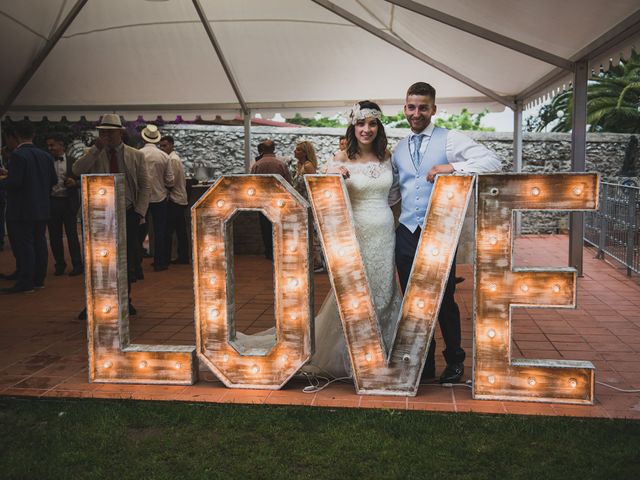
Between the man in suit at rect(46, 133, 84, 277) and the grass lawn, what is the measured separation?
16.9 ft

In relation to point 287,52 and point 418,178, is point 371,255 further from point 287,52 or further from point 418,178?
point 287,52

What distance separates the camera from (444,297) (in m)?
4.23

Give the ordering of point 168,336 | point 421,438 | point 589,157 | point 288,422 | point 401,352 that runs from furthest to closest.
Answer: point 589,157
point 168,336
point 401,352
point 288,422
point 421,438

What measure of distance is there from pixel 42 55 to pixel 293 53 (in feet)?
10.7

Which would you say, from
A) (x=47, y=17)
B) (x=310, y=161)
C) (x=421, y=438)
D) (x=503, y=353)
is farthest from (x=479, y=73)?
(x=421, y=438)

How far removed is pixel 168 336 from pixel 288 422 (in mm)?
2261

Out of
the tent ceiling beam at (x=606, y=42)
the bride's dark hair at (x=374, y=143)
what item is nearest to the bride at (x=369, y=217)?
the bride's dark hair at (x=374, y=143)

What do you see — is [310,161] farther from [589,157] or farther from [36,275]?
[589,157]

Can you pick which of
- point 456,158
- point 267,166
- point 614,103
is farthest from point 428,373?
point 614,103

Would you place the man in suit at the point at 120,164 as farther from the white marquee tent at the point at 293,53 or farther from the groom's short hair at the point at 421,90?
the groom's short hair at the point at 421,90

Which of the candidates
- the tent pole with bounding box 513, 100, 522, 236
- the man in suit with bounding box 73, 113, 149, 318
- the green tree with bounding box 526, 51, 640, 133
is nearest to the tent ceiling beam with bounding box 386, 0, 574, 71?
the man in suit with bounding box 73, 113, 149, 318

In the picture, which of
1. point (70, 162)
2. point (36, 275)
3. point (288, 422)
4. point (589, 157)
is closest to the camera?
point (288, 422)

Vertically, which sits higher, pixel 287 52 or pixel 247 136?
pixel 287 52

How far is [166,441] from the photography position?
134 inches
